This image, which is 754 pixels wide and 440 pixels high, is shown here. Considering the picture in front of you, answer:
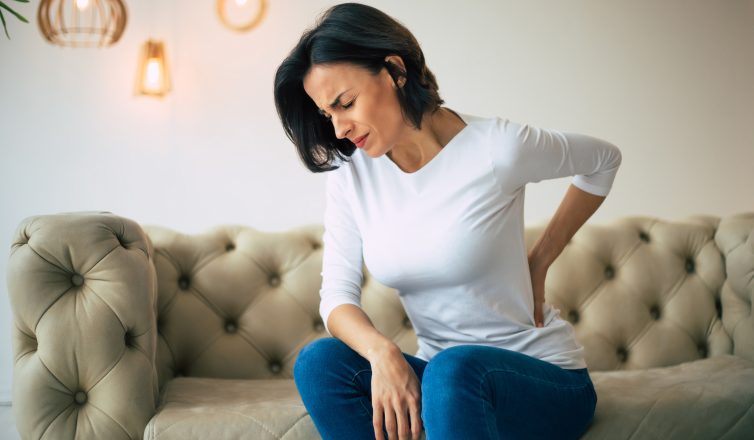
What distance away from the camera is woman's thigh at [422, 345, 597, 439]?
1086mm

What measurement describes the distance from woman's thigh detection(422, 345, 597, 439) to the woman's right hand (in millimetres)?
56

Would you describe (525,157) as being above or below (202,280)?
above

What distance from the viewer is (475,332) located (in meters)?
1.34

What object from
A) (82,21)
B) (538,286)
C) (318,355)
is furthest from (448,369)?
(82,21)

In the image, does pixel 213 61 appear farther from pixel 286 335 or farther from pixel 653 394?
pixel 653 394

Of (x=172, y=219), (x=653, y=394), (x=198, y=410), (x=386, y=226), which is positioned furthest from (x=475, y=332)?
(x=172, y=219)

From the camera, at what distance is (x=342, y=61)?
4.22 ft

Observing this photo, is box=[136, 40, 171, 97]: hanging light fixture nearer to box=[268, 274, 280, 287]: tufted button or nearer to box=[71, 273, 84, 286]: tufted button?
box=[268, 274, 280, 287]: tufted button

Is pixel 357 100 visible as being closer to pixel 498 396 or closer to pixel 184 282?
pixel 498 396

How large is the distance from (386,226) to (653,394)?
25.6 inches

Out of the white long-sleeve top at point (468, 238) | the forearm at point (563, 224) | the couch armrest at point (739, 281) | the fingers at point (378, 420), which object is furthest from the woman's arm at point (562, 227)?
the couch armrest at point (739, 281)

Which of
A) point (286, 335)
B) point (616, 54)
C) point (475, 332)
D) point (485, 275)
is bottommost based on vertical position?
point (286, 335)

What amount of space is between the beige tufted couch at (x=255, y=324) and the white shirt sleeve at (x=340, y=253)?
0.25 metres

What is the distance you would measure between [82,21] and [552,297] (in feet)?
5.12
